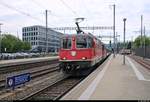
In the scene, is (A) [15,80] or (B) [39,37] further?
(B) [39,37]

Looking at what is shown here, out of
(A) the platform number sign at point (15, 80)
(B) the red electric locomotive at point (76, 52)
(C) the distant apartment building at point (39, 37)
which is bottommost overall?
(A) the platform number sign at point (15, 80)

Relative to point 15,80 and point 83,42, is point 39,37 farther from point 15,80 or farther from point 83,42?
point 15,80

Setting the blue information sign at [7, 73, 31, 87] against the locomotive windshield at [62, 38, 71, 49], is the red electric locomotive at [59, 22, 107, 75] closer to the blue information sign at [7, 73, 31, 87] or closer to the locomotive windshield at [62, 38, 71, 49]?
the locomotive windshield at [62, 38, 71, 49]

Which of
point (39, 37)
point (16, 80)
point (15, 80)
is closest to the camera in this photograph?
point (15, 80)

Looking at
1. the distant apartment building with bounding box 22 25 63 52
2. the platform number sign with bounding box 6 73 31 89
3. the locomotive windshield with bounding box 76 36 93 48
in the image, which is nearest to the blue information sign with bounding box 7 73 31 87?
the platform number sign with bounding box 6 73 31 89

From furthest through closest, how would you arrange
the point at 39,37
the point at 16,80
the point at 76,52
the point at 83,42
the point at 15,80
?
the point at 39,37 < the point at 83,42 < the point at 76,52 < the point at 16,80 < the point at 15,80

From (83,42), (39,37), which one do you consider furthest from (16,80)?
(39,37)

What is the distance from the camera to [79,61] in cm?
2262

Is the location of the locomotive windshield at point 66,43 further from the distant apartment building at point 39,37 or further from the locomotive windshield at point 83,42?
the distant apartment building at point 39,37

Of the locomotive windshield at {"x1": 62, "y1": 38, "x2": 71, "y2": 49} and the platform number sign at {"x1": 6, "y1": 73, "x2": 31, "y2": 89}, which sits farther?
the locomotive windshield at {"x1": 62, "y1": 38, "x2": 71, "y2": 49}

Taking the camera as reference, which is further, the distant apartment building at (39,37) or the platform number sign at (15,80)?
the distant apartment building at (39,37)

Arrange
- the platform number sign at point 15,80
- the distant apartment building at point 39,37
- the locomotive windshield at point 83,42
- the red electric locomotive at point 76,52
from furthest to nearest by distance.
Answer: the distant apartment building at point 39,37 → the locomotive windshield at point 83,42 → the red electric locomotive at point 76,52 → the platform number sign at point 15,80

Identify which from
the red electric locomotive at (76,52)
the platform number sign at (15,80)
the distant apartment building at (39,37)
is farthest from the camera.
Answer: the distant apartment building at (39,37)

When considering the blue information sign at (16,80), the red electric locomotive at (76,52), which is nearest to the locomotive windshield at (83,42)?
the red electric locomotive at (76,52)
